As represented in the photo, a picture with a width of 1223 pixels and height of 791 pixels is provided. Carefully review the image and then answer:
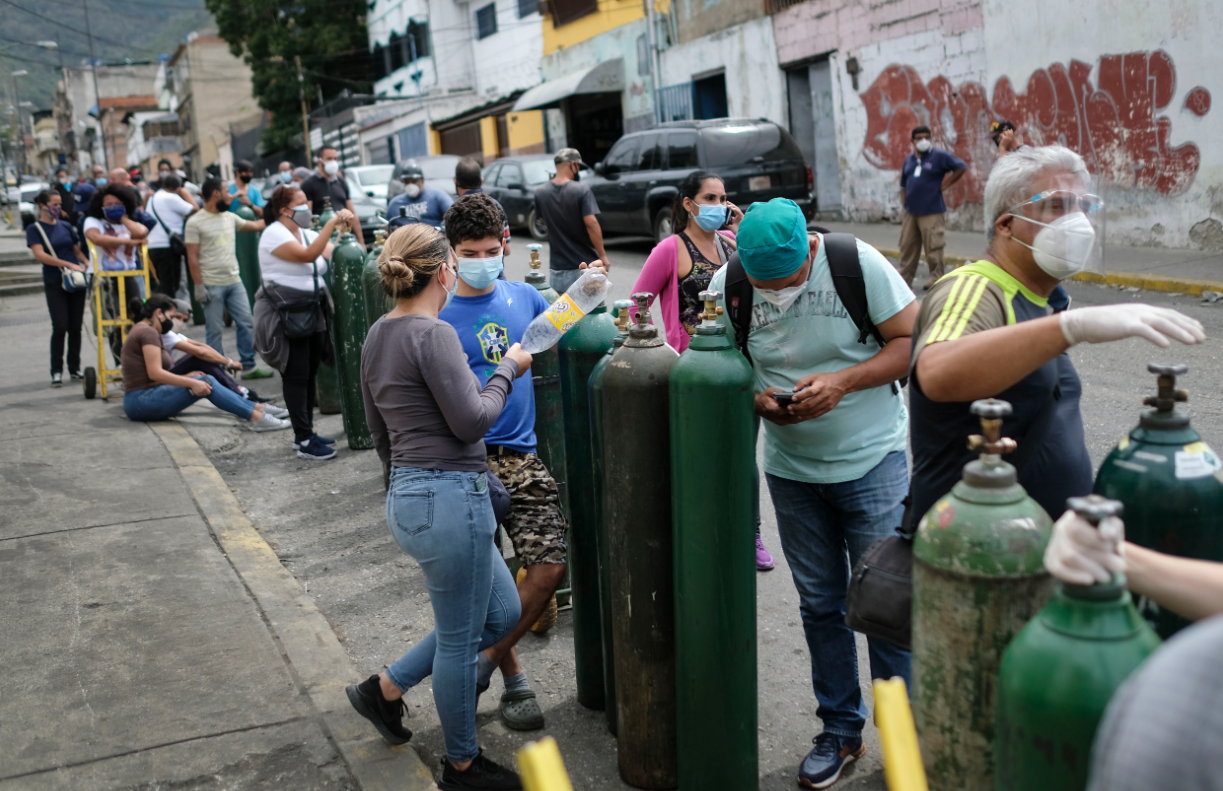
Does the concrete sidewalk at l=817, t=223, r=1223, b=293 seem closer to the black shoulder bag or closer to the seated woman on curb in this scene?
the seated woman on curb

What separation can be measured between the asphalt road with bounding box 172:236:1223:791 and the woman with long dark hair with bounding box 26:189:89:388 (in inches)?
79.8

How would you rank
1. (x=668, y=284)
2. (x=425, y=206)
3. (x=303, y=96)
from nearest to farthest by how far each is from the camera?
(x=668, y=284), (x=425, y=206), (x=303, y=96)

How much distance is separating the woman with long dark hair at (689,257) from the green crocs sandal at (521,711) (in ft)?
5.71

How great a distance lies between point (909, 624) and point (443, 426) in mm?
1488

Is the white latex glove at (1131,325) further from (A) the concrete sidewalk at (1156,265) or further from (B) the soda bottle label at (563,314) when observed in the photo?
(A) the concrete sidewalk at (1156,265)

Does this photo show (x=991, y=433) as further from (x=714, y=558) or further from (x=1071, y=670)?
(x=714, y=558)

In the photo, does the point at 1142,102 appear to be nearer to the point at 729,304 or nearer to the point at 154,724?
the point at 729,304

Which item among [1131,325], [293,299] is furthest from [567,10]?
[1131,325]

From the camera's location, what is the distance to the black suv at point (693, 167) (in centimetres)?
1485

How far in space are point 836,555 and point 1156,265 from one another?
396 inches

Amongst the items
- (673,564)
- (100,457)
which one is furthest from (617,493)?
(100,457)

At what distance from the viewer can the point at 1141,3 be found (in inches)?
495

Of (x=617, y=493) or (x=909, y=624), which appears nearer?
(x=909, y=624)

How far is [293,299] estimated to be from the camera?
7.44 m
